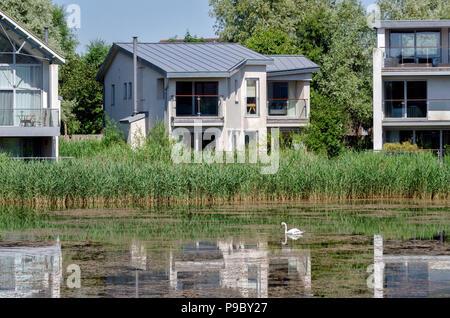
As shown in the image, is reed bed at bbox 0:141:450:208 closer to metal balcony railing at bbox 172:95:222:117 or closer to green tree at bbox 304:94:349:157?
green tree at bbox 304:94:349:157

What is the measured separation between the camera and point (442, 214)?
82.6ft

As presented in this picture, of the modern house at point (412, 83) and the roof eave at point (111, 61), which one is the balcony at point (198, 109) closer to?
the roof eave at point (111, 61)

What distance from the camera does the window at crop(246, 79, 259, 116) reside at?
42344 mm

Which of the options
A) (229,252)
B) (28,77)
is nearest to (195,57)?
(28,77)

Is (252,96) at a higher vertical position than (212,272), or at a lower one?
higher

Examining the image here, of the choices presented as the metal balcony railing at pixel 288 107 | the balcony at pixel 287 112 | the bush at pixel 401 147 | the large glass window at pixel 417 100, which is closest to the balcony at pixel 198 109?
the balcony at pixel 287 112

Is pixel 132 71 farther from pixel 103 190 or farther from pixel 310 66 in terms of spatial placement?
pixel 103 190

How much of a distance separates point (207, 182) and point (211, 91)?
13478 millimetres

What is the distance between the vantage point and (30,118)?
117 feet

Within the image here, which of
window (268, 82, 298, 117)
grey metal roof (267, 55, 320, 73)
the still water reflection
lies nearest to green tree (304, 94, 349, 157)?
window (268, 82, 298, 117)

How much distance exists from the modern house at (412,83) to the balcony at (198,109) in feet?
29.0

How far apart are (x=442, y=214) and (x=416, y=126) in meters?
20.0

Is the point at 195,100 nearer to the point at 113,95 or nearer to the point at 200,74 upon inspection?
the point at 200,74

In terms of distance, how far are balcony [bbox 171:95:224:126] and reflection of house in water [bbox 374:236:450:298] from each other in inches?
858
